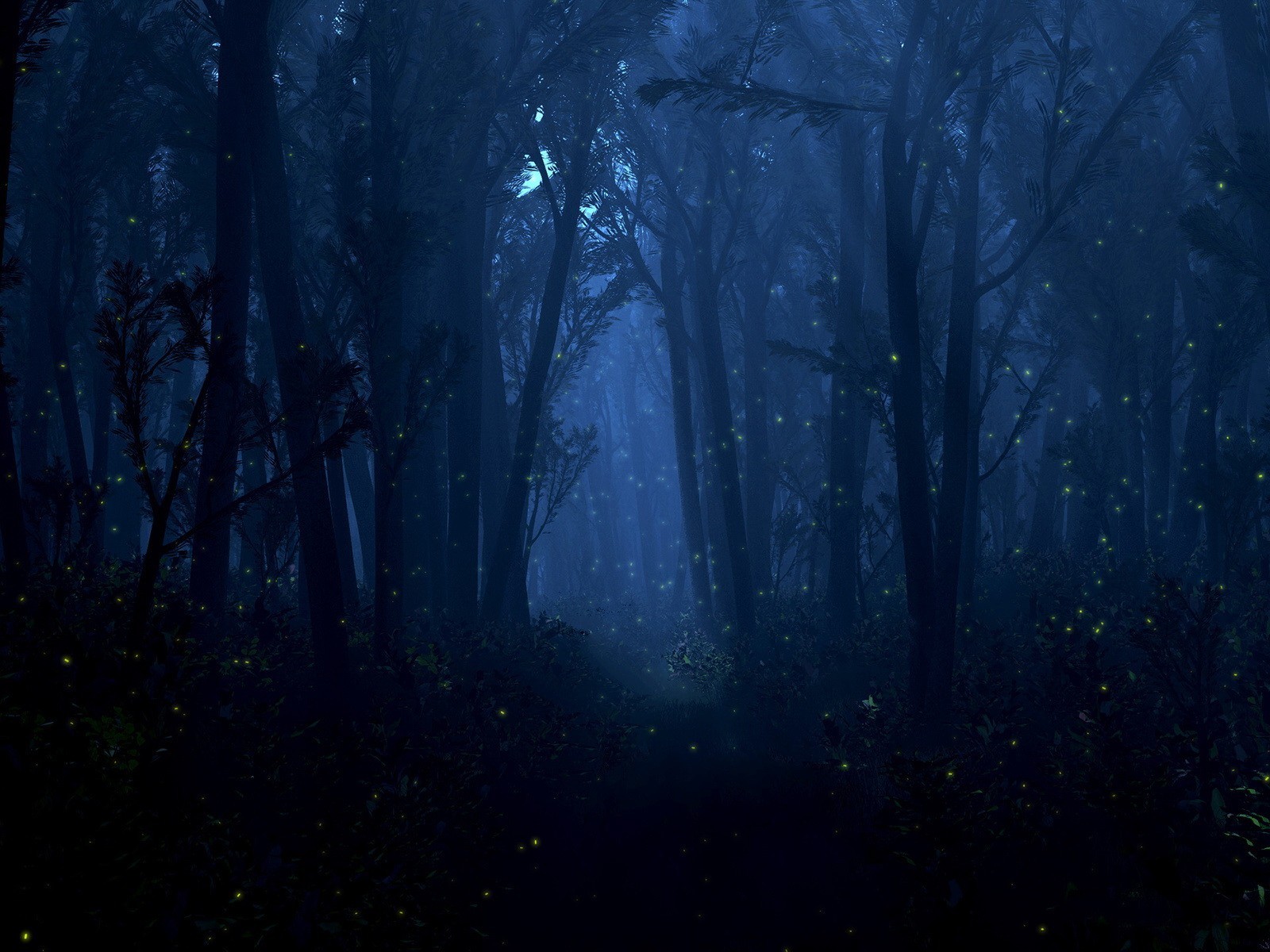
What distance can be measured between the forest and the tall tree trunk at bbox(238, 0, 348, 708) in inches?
1.6

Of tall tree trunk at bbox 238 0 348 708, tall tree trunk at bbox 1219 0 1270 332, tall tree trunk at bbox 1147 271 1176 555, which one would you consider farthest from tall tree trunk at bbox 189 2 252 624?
tall tree trunk at bbox 1147 271 1176 555

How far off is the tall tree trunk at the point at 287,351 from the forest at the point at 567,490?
0.04 m

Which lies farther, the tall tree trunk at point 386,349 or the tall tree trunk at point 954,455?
the tall tree trunk at point 386,349

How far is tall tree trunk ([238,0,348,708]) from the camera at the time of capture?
7.13 metres

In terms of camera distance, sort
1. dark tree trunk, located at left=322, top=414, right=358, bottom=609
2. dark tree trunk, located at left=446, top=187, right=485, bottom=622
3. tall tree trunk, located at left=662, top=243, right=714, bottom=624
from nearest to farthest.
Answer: dark tree trunk, located at left=322, top=414, right=358, bottom=609
dark tree trunk, located at left=446, top=187, right=485, bottom=622
tall tree trunk, located at left=662, top=243, right=714, bottom=624

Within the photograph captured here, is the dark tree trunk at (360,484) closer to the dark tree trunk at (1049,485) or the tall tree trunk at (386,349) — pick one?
the tall tree trunk at (386,349)

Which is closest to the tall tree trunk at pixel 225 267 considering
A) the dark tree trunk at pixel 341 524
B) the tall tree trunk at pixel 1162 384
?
the dark tree trunk at pixel 341 524

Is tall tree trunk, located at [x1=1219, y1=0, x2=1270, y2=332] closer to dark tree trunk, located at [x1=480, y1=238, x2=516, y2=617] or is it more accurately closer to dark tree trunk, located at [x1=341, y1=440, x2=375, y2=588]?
dark tree trunk, located at [x1=480, y1=238, x2=516, y2=617]

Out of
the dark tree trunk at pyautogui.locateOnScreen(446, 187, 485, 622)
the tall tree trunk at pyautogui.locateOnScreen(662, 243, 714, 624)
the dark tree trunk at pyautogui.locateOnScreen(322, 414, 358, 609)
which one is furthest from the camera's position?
the tall tree trunk at pyautogui.locateOnScreen(662, 243, 714, 624)

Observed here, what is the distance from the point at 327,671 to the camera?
281 inches

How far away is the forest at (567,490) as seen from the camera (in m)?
4.47

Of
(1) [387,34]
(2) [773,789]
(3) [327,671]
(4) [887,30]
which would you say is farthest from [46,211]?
(2) [773,789]

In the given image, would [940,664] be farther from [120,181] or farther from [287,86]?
[120,181]

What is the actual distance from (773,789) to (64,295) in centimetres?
1565
